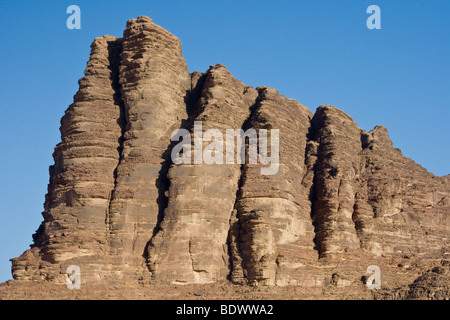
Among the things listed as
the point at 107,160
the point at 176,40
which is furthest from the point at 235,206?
the point at 176,40

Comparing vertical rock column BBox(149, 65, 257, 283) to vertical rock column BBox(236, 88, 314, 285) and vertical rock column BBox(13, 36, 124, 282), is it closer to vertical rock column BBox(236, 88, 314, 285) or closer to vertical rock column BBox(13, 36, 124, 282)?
vertical rock column BBox(236, 88, 314, 285)

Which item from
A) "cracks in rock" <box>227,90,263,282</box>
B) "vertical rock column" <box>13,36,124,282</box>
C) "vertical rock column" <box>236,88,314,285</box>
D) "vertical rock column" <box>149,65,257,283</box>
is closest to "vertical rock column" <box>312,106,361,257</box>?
"vertical rock column" <box>236,88,314,285</box>

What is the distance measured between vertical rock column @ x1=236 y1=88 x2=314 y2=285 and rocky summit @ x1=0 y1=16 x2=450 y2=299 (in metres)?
0.13

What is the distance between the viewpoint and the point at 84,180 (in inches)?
3054

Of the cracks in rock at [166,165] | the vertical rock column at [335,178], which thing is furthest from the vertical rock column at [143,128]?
the vertical rock column at [335,178]

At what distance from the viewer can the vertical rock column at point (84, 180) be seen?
73812mm

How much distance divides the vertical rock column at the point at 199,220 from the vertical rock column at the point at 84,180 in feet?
16.5

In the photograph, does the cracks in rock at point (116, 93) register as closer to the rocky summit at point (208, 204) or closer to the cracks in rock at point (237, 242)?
the rocky summit at point (208, 204)

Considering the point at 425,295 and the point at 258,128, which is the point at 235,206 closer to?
the point at 258,128

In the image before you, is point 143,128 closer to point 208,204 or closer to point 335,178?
point 208,204

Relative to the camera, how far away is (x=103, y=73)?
83.6 m

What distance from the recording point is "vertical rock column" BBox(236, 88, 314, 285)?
74.7m
